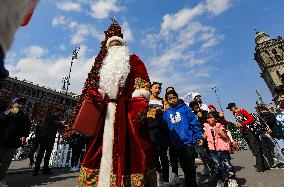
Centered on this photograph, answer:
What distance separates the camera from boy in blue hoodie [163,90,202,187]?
4404 mm

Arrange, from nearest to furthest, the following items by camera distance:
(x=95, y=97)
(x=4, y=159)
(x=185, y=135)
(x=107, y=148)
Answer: (x=107, y=148), (x=95, y=97), (x=185, y=135), (x=4, y=159)

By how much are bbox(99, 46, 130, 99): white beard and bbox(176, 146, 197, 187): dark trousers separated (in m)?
1.61

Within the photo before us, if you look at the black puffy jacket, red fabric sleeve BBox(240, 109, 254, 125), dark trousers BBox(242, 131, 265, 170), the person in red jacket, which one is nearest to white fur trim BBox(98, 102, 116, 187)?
the black puffy jacket

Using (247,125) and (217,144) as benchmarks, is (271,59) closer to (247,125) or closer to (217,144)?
(247,125)

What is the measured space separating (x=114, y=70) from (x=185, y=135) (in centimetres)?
165

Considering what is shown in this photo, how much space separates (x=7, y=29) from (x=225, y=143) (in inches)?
202

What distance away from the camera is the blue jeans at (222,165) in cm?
491

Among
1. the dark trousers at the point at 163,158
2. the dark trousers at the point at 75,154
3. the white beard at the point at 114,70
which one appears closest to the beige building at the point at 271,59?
the dark trousers at the point at 75,154

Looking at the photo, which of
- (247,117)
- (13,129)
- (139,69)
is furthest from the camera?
(247,117)

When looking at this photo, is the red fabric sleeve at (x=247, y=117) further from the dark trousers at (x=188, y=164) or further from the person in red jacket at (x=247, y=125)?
the dark trousers at (x=188, y=164)

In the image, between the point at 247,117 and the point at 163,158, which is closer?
the point at 163,158

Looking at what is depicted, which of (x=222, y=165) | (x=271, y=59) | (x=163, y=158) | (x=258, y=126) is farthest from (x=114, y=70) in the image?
(x=271, y=59)

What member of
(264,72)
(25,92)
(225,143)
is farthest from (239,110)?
(264,72)

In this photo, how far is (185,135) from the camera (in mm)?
4559
